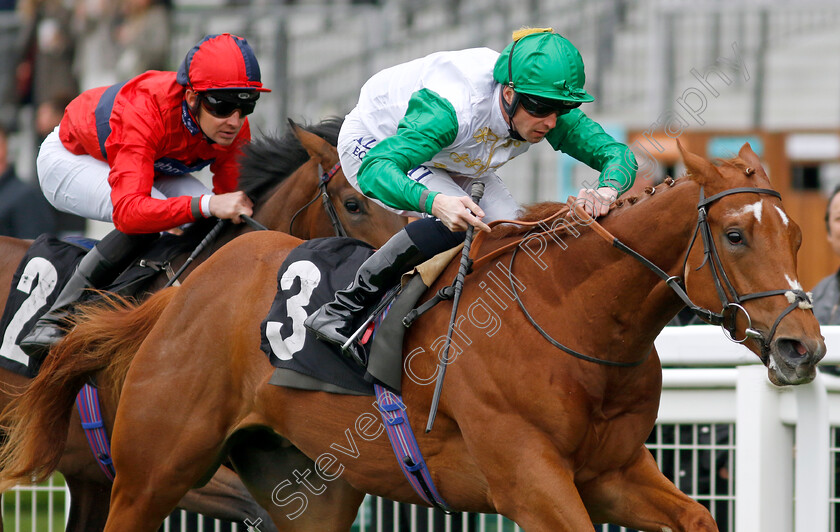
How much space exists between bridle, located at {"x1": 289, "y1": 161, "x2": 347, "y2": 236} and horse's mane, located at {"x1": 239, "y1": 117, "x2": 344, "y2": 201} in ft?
0.66

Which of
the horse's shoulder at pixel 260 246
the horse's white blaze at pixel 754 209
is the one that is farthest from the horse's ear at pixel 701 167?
the horse's shoulder at pixel 260 246

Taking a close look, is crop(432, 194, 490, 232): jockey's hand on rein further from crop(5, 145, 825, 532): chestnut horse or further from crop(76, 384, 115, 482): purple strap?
crop(76, 384, 115, 482): purple strap

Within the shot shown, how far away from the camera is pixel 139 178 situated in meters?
3.96

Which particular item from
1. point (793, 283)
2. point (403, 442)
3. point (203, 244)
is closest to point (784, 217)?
point (793, 283)

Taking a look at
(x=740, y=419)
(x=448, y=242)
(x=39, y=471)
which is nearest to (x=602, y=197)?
(x=448, y=242)

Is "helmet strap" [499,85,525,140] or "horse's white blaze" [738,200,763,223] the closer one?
"horse's white blaze" [738,200,763,223]

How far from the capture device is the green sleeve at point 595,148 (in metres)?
3.41

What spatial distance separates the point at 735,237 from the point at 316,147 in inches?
84.9

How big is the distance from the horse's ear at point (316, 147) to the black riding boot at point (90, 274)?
766 mm

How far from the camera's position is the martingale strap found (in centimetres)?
320

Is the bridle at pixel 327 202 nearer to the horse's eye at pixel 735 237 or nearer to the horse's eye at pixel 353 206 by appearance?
the horse's eye at pixel 353 206

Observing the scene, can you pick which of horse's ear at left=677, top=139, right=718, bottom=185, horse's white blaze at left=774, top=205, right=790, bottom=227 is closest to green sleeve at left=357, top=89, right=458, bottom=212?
horse's ear at left=677, top=139, right=718, bottom=185

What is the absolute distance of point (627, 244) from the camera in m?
2.96

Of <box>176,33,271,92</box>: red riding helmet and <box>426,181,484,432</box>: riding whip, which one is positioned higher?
<box>176,33,271,92</box>: red riding helmet
